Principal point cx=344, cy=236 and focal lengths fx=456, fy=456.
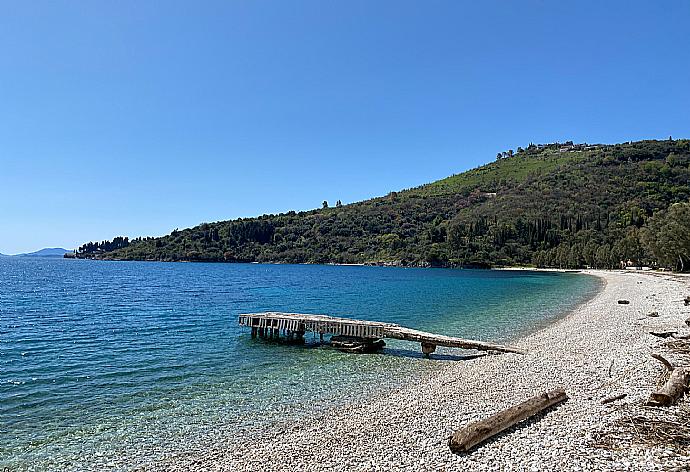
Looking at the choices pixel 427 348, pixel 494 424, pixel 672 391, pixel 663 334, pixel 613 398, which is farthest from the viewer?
pixel 663 334

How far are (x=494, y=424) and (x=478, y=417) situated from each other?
2.04 metres

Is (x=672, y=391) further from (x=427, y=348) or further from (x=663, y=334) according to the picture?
(x=663, y=334)

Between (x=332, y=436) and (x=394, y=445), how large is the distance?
1879 millimetres

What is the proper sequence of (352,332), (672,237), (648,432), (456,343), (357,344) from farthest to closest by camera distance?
1. (672,237)
2. (352,332)
3. (357,344)
4. (456,343)
5. (648,432)

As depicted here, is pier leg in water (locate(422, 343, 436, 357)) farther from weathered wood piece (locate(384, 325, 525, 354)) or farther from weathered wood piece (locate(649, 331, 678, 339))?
weathered wood piece (locate(649, 331, 678, 339))

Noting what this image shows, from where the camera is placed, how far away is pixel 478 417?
13.2 m

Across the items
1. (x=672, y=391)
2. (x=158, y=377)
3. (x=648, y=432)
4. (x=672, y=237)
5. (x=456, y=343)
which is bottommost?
(x=158, y=377)

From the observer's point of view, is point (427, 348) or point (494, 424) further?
point (427, 348)

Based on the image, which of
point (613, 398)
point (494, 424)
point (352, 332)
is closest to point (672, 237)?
point (352, 332)

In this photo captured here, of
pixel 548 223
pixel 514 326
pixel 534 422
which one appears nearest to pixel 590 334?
pixel 514 326

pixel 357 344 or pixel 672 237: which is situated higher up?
pixel 672 237

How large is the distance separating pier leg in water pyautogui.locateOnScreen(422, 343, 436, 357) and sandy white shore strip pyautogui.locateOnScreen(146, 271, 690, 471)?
2417mm

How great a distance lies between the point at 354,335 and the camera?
26516 millimetres

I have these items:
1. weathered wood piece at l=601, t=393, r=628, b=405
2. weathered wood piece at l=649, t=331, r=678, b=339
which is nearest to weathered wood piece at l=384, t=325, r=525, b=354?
weathered wood piece at l=649, t=331, r=678, b=339
